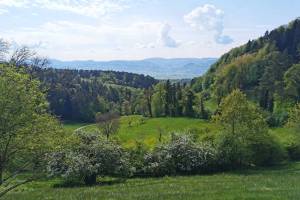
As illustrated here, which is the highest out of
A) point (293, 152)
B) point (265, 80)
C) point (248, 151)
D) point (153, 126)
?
point (265, 80)

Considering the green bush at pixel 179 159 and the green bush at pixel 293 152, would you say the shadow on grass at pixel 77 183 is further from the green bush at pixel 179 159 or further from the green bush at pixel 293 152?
the green bush at pixel 293 152

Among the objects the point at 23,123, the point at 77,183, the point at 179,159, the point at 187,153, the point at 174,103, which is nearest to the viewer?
the point at 23,123

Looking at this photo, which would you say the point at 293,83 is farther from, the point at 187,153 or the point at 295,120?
the point at 187,153

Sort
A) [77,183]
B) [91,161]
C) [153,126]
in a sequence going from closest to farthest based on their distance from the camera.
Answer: [77,183], [91,161], [153,126]

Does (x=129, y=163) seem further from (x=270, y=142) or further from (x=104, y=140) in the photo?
(x=270, y=142)

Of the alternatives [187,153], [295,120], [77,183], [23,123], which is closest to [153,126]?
[295,120]

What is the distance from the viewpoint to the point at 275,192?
101 ft

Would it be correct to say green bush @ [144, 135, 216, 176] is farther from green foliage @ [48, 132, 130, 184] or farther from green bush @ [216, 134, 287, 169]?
green foliage @ [48, 132, 130, 184]

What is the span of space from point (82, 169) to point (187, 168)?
13.5m

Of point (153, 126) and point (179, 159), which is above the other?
point (179, 159)

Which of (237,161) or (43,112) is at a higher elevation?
(43,112)

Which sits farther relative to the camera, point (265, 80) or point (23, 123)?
point (265, 80)

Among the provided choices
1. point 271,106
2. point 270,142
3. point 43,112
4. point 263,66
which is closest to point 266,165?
point 270,142

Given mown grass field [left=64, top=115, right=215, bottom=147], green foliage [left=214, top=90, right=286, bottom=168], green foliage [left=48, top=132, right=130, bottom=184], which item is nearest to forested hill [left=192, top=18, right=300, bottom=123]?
mown grass field [left=64, top=115, right=215, bottom=147]
